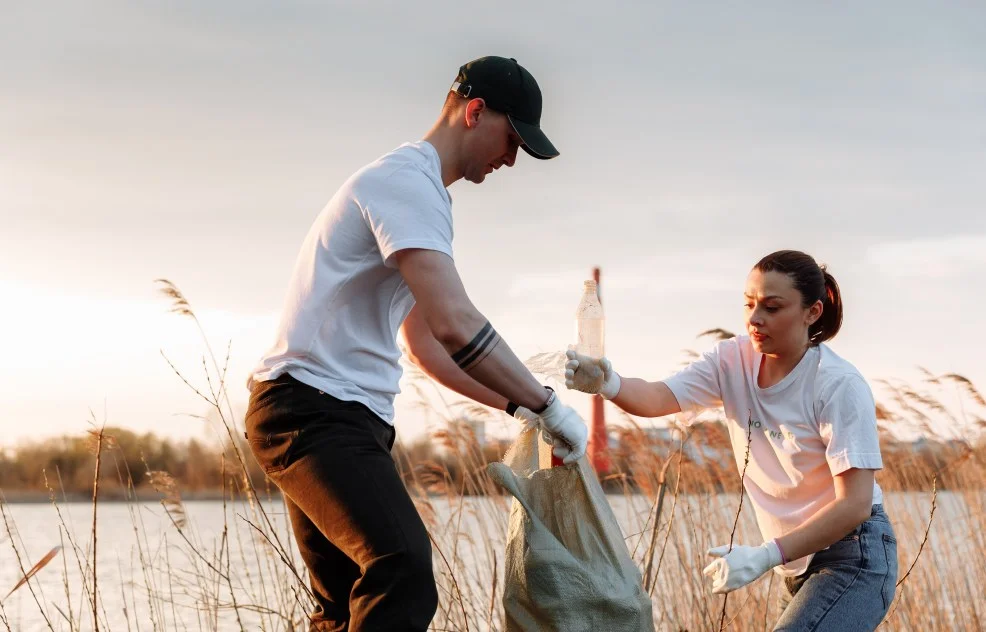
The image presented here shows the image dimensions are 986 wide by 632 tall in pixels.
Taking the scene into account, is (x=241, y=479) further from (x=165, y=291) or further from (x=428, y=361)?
(x=428, y=361)

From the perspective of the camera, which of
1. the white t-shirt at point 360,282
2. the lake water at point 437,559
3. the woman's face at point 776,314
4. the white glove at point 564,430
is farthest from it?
the lake water at point 437,559

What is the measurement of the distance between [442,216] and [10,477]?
289 centimetres

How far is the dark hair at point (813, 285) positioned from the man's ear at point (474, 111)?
2.83 feet

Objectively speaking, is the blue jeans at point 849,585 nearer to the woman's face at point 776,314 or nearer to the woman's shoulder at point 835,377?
the woman's shoulder at point 835,377

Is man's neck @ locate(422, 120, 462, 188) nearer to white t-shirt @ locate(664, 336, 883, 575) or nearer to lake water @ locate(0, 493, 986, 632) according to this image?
white t-shirt @ locate(664, 336, 883, 575)

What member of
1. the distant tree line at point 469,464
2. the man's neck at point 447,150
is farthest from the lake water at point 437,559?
the man's neck at point 447,150

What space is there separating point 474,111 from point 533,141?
15 cm

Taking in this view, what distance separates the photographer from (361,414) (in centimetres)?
192

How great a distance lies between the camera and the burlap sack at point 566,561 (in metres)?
2.10

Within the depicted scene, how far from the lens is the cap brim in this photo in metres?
2.15

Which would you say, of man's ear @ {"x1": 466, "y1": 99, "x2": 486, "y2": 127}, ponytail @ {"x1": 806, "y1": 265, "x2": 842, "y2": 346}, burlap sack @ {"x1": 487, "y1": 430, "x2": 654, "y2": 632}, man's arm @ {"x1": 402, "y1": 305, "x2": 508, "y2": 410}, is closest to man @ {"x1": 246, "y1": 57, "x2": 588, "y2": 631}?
man's ear @ {"x1": 466, "y1": 99, "x2": 486, "y2": 127}

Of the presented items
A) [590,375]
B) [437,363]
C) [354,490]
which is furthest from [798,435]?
[354,490]

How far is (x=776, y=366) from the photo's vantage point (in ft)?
8.32

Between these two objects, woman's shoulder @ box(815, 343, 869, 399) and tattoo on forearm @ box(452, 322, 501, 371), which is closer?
tattoo on forearm @ box(452, 322, 501, 371)
